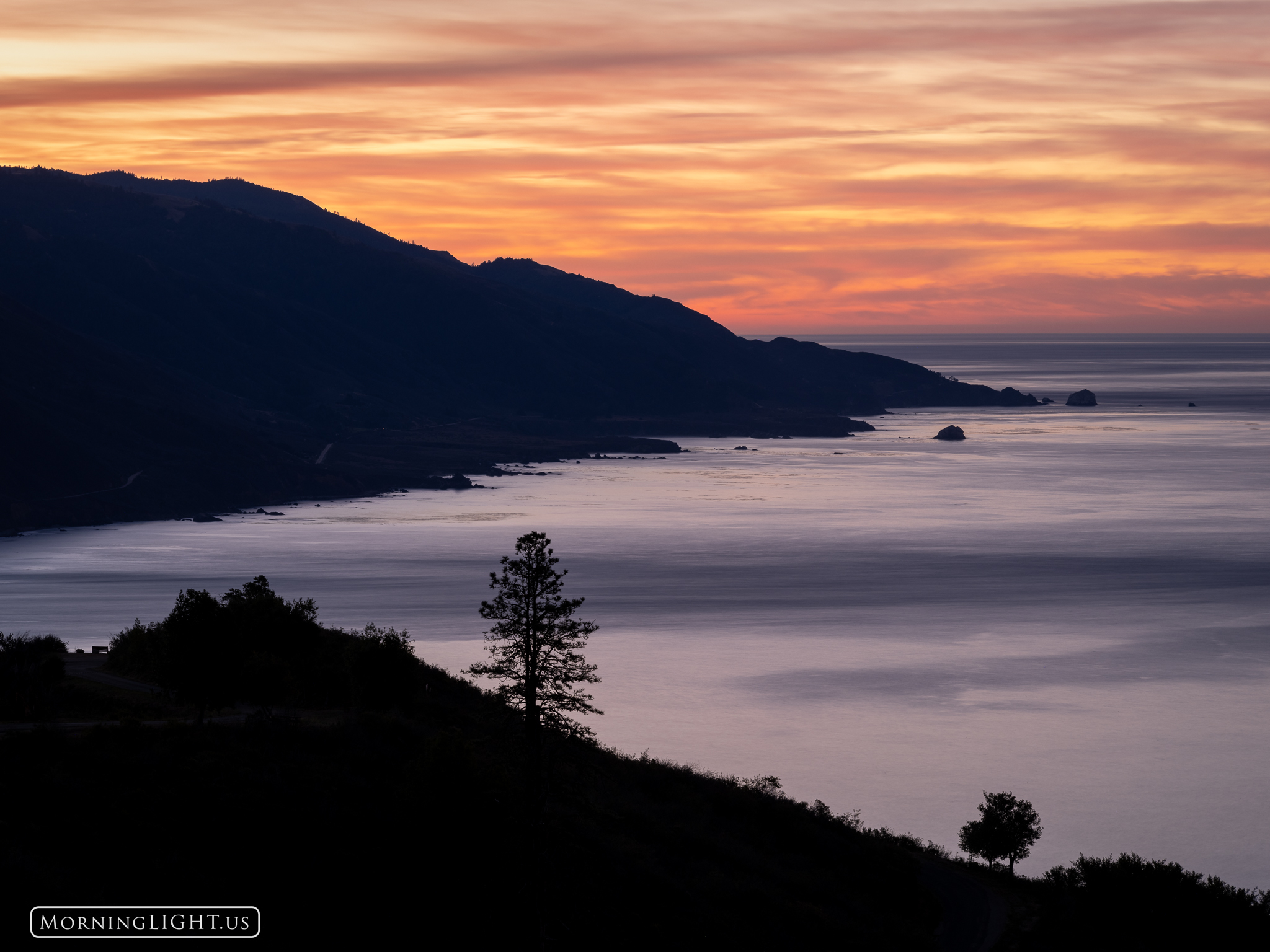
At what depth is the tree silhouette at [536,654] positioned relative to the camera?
22234 mm

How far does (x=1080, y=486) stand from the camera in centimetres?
15888

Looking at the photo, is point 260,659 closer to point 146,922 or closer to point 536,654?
point 536,654

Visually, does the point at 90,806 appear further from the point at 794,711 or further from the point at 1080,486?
the point at 1080,486

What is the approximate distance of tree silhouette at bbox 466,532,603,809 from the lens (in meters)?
22.2

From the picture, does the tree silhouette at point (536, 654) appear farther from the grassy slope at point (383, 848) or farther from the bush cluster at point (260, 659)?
the bush cluster at point (260, 659)

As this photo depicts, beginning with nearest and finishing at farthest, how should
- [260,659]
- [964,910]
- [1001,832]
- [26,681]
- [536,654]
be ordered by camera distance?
[536,654]
[26,681]
[964,910]
[260,659]
[1001,832]

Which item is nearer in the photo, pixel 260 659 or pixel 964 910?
pixel 964 910

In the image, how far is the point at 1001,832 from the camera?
128ft

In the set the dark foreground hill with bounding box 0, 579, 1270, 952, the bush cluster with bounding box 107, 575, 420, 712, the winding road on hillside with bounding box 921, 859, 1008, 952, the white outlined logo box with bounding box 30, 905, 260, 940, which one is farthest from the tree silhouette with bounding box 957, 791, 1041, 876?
the white outlined logo box with bounding box 30, 905, 260, 940

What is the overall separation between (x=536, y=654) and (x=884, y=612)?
70.9 m

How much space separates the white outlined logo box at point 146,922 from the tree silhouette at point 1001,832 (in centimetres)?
2507

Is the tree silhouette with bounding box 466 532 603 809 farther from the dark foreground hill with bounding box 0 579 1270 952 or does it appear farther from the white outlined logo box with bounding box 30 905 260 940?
the white outlined logo box with bounding box 30 905 260 940

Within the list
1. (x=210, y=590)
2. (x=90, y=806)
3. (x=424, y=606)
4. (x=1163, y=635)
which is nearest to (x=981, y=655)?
(x=1163, y=635)

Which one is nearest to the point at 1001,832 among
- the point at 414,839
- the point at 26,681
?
the point at 414,839
